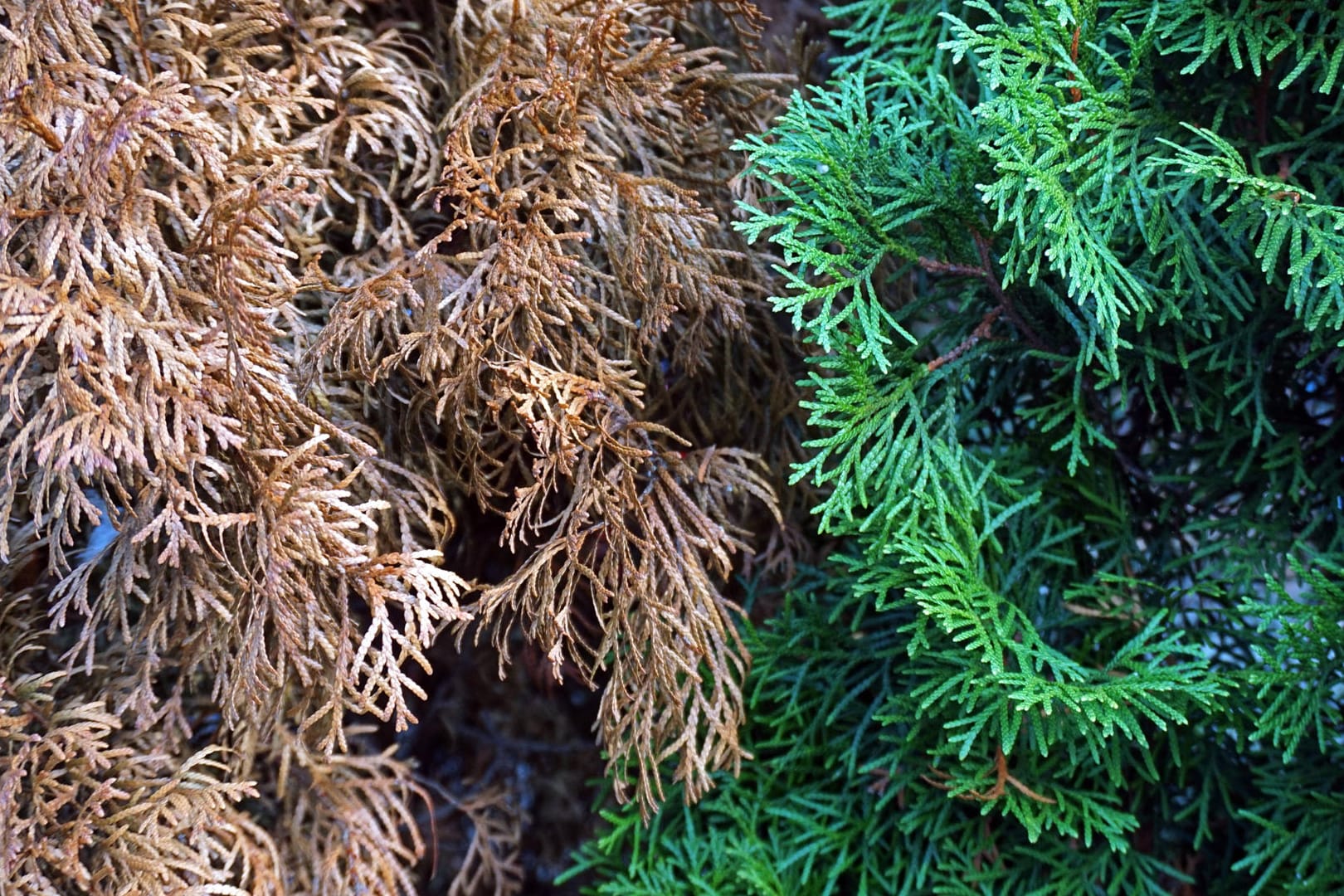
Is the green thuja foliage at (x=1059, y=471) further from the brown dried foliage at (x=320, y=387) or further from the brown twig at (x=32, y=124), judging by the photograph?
the brown twig at (x=32, y=124)

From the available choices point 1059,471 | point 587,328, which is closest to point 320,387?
point 587,328

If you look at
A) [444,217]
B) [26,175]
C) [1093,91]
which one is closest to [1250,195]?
[1093,91]

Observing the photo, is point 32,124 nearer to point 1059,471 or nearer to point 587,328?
point 587,328

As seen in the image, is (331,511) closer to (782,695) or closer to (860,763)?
(782,695)

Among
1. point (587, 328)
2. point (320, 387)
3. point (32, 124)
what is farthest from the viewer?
point (587, 328)

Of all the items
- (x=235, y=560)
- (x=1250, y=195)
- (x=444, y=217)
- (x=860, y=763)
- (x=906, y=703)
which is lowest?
(x=860, y=763)

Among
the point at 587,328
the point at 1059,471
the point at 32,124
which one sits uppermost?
the point at 32,124
